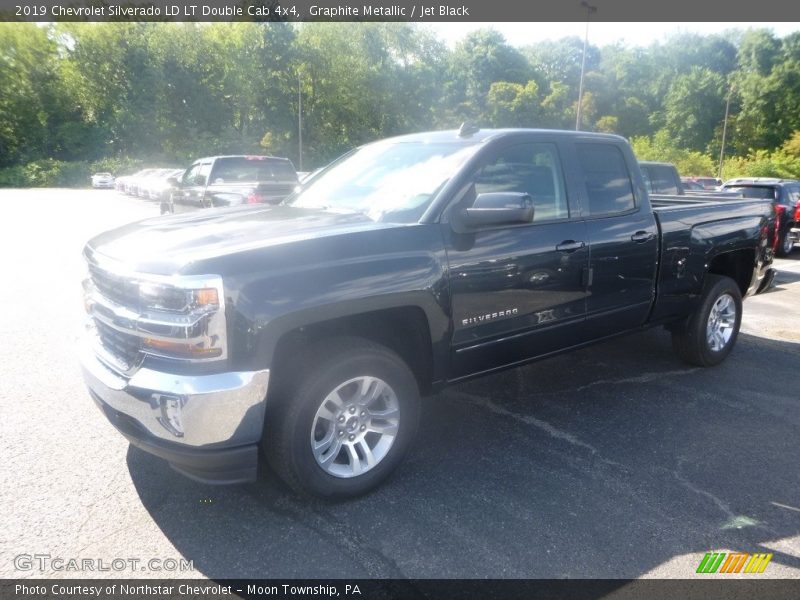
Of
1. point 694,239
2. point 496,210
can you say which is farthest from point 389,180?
point 694,239

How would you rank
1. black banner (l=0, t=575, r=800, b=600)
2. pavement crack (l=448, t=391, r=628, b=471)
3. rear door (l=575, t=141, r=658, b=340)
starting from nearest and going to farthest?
black banner (l=0, t=575, r=800, b=600) < pavement crack (l=448, t=391, r=628, b=471) < rear door (l=575, t=141, r=658, b=340)

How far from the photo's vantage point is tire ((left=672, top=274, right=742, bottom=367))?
529cm

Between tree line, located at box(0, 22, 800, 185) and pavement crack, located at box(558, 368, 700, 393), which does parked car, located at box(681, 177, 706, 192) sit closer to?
pavement crack, located at box(558, 368, 700, 393)

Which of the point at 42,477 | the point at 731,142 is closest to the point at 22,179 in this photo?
the point at 42,477

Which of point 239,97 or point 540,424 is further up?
point 239,97

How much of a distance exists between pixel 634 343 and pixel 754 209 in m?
1.71

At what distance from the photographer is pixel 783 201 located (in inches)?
525

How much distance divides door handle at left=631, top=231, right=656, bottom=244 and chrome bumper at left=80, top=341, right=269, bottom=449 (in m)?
3.04

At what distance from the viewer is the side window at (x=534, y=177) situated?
12.6 feet

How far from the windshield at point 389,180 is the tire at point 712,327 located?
285cm

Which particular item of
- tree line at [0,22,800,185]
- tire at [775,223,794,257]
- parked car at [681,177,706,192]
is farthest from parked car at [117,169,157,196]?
tire at [775,223,794,257]

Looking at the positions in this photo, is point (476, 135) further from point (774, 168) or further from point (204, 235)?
point (774, 168)

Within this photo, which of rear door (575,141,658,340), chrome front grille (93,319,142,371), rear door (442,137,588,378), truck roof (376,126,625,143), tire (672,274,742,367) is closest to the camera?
chrome front grille (93,319,142,371)

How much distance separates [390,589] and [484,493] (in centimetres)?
92
